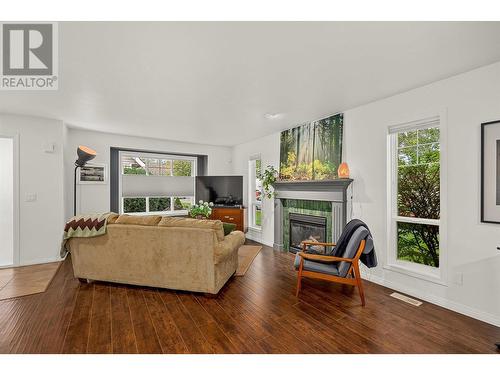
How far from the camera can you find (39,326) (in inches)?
84.5

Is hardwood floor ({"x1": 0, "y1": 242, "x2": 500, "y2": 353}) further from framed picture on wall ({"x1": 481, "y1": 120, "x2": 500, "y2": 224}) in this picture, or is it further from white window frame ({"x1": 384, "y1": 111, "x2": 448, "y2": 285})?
framed picture on wall ({"x1": 481, "y1": 120, "x2": 500, "y2": 224})

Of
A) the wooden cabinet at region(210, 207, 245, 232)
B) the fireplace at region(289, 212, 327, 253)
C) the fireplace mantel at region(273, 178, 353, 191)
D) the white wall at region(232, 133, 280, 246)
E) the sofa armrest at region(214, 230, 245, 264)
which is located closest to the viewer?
the sofa armrest at region(214, 230, 245, 264)

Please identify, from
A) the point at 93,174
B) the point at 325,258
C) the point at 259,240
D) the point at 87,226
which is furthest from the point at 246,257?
the point at 93,174

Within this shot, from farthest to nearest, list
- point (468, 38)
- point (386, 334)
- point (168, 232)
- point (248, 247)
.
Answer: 1. point (248, 247)
2. point (168, 232)
3. point (386, 334)
4. point (468, 38)

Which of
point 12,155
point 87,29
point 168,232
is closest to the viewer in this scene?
point 87,29

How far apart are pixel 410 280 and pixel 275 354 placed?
2.13 metres

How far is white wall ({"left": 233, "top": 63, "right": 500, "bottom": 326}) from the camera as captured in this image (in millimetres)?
2246

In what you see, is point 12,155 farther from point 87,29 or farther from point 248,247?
point 248,247

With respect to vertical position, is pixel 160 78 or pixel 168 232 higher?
pixel 160 78

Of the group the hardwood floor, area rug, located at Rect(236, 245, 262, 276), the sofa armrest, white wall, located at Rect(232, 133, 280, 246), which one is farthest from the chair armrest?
white wall, located at Rect(232, 133, 280, 246)

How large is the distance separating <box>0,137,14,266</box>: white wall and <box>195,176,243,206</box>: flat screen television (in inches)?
138

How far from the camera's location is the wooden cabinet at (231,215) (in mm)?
5734
